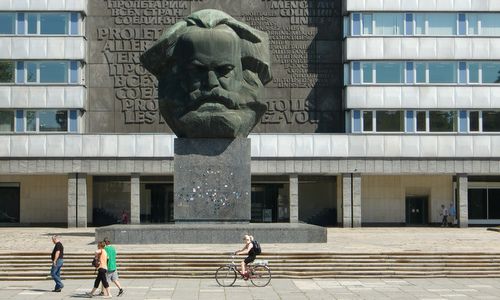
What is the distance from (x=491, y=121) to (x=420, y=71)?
598 cm

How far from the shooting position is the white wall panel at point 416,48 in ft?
197

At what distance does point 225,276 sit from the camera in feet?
93.7

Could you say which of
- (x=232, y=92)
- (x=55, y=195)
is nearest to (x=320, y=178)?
(x=55, y=195)

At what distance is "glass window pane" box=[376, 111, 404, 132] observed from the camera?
197 ft

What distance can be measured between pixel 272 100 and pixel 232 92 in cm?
2302

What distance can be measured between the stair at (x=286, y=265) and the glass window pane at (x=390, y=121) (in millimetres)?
28870

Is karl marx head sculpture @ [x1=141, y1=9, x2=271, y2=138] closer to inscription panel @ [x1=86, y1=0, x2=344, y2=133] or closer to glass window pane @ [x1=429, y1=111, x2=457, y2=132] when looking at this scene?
inscription panel @ [x1=86, y1=0, x2=344, y2=133]

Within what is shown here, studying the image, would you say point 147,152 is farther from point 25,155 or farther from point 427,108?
point 427,108

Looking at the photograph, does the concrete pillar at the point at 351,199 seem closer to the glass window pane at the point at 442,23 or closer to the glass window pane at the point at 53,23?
the glass window pane at the point at 442,23

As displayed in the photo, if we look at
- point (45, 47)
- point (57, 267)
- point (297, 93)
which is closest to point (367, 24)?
point (297, 93)

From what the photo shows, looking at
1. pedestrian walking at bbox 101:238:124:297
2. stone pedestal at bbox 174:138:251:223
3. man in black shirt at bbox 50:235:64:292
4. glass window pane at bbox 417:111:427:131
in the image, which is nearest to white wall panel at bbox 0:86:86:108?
glass window pane at bbox 417:111:427:131

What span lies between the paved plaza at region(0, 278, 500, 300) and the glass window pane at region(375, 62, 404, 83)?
3183 cm

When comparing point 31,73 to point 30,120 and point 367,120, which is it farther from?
point 367,120

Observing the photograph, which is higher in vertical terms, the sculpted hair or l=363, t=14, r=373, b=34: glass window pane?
l=363, t=14, r=373, b=34: glass window pane
